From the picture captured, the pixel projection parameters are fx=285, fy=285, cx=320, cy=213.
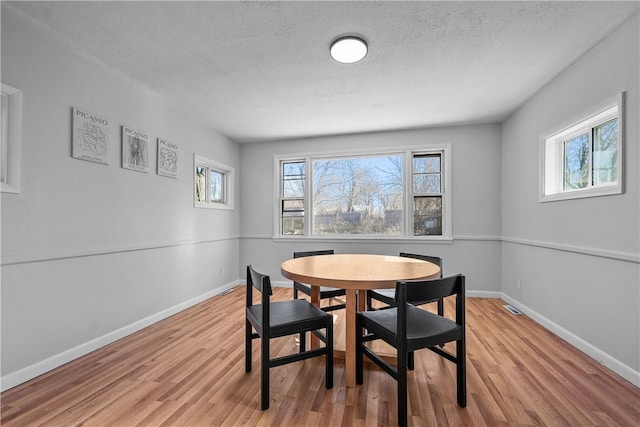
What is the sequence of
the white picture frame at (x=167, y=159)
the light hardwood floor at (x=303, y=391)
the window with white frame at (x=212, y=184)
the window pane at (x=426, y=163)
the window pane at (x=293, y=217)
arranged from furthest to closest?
the window pane at (x=293, y=217)
the window pane at (x=426, y=163)
the window with white frame at (x=212, y=184)
the white picture frame at (x=167, y=159)
the light hardwood floor at (x=303, y=391)

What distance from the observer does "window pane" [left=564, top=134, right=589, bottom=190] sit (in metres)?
2.55

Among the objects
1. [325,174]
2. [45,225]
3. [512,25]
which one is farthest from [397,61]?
[45,225]

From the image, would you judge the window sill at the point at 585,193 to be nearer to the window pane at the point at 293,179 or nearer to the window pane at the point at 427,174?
the window pane at the point at 427,174

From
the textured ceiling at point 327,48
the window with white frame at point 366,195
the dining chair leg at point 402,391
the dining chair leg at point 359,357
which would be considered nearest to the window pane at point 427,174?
the window with white frame at point 366,195

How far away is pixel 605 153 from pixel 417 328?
218cm

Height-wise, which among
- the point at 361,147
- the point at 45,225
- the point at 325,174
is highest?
the point at 361,147

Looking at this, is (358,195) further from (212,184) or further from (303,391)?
(303,391)

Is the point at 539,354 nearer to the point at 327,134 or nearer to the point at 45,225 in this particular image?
the point at 327,134

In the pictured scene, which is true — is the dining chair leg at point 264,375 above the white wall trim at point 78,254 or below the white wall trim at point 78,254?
below

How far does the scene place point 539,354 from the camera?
2.33m

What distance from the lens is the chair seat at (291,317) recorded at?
172 cm

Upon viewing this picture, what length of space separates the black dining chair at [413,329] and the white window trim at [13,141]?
97.5 inches

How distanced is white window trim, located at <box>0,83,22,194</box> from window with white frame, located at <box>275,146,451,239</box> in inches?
124

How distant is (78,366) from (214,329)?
41.2 inches
